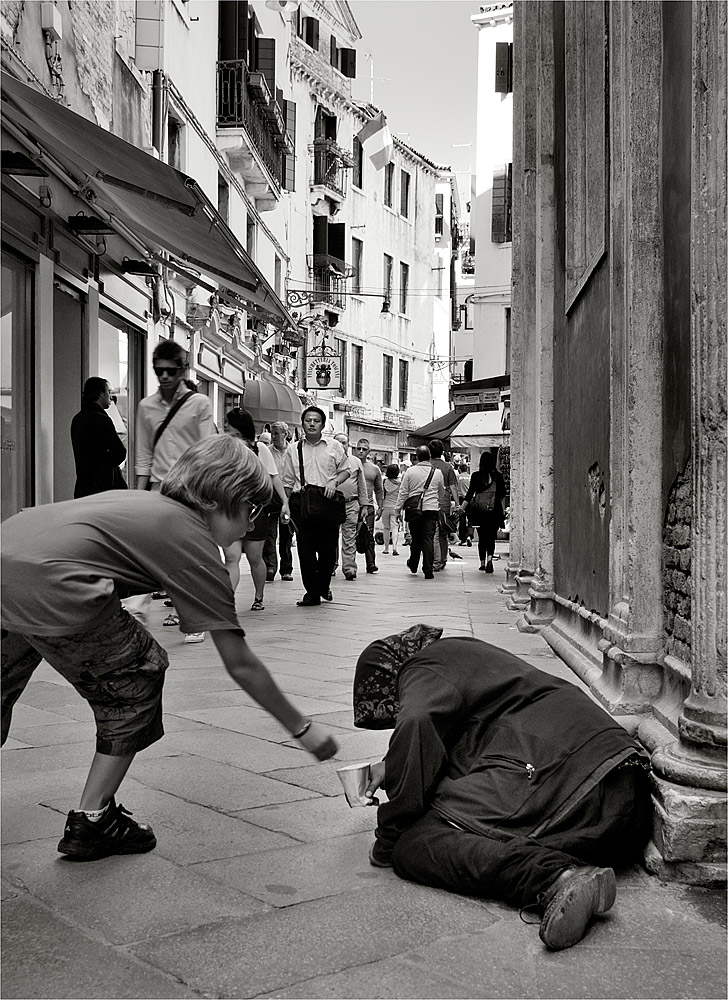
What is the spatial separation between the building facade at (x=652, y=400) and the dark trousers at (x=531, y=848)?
0.08 meters

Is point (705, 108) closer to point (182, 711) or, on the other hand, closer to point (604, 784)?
point (604, 784)

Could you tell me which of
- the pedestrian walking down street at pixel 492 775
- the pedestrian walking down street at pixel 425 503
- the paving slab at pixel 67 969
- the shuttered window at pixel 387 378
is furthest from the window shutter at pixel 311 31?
the paving slab at pixel 67 969

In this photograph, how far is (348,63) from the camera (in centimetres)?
3362

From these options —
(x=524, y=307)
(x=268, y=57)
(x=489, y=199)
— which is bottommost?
(x=524, y=307)

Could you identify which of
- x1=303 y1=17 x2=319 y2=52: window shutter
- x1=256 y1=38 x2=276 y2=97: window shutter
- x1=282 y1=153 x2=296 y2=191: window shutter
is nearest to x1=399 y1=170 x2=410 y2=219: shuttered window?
x1=303 y1=17 x2=319 y2=52: window shutter

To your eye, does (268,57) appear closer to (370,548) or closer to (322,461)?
(370,548)

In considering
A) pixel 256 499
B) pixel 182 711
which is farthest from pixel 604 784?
pixel 182 711

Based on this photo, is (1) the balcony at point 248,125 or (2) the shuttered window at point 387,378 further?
(2) the shuttered window at point 387,378

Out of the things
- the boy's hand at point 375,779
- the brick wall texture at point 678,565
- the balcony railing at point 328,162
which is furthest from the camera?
the balcony railing at point 328,162

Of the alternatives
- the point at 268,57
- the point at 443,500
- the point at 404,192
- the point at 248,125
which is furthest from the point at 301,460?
the point at 404,192

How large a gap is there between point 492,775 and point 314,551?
6263 mm

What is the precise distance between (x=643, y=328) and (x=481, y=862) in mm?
2096

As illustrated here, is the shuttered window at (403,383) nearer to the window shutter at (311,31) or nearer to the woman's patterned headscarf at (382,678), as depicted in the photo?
the window shutter at (311,31)

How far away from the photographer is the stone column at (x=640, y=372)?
3.83 meters
